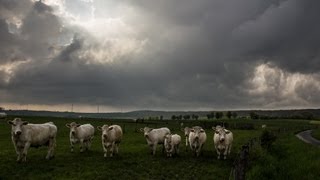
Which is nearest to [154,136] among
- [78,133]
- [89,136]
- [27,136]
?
[89,136]

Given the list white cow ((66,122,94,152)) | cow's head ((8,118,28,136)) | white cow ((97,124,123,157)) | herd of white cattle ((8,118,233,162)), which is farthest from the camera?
white cow ((66,122,94,152))

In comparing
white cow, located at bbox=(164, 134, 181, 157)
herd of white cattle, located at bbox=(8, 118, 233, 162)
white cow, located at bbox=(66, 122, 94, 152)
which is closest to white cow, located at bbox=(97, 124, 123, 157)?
herd of white cattle, located at bbox=(8, 118, 233, 162)

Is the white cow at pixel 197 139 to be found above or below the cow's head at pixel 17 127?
below

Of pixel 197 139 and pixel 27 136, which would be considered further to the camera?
pixel 197 139

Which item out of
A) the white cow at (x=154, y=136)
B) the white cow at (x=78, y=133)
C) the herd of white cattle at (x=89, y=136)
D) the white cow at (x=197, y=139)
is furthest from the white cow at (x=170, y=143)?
the white cow at (x=78, y=133)

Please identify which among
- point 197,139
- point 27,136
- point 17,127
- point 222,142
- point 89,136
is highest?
point 17,127

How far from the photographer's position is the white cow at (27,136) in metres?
25.2

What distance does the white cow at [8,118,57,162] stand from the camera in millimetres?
25156

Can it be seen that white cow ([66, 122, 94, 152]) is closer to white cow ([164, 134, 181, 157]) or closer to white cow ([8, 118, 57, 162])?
white cow ([8, 118, 57, 162])

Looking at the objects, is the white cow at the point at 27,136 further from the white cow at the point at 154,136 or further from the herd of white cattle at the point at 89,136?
the white cow at the point at 154,136

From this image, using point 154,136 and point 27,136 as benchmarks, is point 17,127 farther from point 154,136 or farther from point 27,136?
point 154,136

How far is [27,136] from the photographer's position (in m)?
25.3

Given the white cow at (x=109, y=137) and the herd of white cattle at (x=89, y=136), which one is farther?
the white cow at (x=109, y=137)

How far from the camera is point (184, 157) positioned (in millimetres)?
30625
